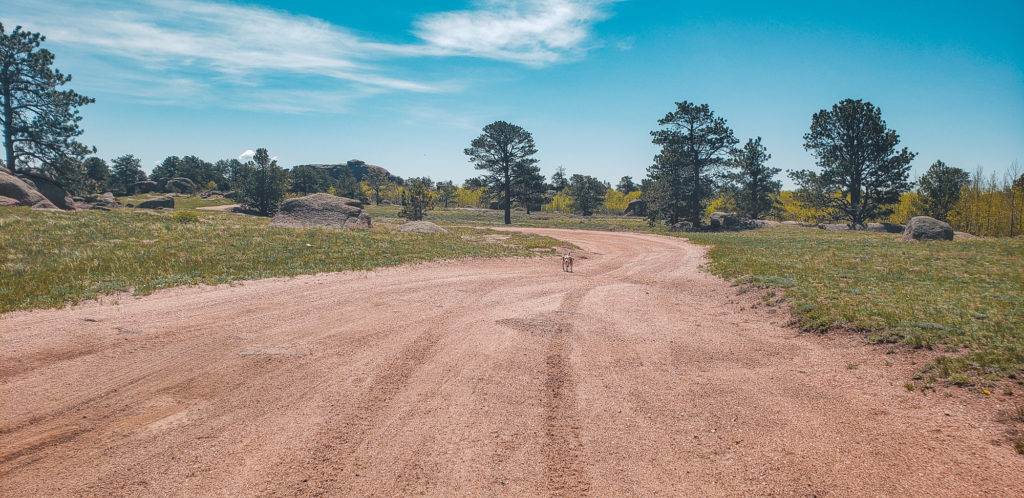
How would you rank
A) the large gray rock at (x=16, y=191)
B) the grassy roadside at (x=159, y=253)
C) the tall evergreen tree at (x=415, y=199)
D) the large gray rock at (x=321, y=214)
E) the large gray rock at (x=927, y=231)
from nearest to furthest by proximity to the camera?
the grassy roadside at (x=159, y=253), the large gray rock at (x=927, y=231), the large gray rock at (x=16, y=191), the large gray rock at (x=321, y=214), the tall evergreen tree at (x=415, y=199)

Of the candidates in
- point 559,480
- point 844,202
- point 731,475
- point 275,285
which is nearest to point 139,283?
point 275,285

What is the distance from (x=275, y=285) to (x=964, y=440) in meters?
15.3

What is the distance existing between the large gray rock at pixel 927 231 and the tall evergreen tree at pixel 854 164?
14380 millimetres

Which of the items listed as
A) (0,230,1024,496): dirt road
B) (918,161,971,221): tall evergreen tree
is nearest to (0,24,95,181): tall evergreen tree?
(0,230,1024,496): dirt road

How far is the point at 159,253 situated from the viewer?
52.5ft

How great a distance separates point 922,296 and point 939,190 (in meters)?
52.3

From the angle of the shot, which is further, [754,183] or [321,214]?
[754,183]

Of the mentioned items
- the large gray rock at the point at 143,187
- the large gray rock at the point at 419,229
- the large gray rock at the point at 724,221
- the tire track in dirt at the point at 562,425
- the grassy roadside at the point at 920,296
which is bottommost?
the tire track in dirt at the point at 562,425

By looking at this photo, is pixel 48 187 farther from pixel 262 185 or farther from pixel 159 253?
pixel 159 253

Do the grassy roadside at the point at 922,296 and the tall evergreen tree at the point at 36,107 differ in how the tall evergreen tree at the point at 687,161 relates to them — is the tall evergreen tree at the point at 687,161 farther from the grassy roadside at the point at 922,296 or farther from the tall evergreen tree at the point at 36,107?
the tall evergreen tree at the point at 36,107

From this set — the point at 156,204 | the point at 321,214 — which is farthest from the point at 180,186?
the point at 321,214

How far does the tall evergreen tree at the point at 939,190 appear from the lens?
47.2 m

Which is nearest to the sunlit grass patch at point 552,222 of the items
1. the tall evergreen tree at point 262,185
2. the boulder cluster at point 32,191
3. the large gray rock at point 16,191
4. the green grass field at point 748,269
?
the tall evergreen tree at point 262,185

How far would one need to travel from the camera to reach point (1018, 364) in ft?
21.3
